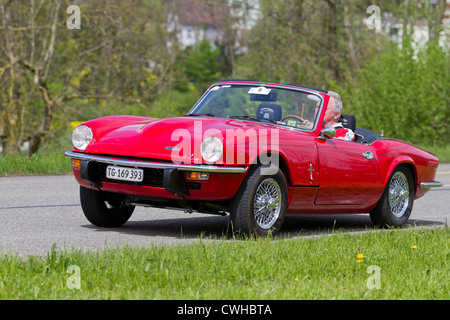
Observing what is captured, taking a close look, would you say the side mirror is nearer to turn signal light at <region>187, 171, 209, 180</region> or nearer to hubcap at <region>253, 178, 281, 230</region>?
hubcap at <region>253, 178, 281, 230</region>

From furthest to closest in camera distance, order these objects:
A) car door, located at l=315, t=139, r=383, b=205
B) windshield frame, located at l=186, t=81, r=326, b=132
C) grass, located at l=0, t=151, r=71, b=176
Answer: grass, located at l=0, t=151, r=71, b=176, windshield frame, located at l=186, t=81, r=326, b=132, car door, located at l=315, t=139, r=383, b=205

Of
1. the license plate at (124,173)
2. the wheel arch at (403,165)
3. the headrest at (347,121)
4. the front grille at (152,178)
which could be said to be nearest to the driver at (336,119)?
the headrest at (347,121)

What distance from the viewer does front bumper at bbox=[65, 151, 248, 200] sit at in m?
6.77

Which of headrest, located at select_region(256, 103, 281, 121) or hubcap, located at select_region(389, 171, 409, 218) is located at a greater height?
headrest, located at select_region(256, 103, 281, 121)

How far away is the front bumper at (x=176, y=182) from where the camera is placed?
6.77m

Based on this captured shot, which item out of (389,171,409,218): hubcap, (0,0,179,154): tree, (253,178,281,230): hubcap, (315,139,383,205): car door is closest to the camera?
(253,178,281,230): hubcap

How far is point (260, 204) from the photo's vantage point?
7.20 m

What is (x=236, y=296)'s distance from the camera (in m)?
4.55

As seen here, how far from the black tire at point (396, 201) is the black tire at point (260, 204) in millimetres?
1911

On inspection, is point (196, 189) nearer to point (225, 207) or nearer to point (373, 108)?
point (225, 207)

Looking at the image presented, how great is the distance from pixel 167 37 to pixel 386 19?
13.5 meters

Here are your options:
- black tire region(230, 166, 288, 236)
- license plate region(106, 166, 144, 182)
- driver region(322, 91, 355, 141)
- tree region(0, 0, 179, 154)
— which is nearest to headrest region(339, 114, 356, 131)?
driver region(322, 91, 355, 141)

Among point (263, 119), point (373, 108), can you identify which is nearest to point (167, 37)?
point (373, 108)

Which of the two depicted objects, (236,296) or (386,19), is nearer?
(236,296)
